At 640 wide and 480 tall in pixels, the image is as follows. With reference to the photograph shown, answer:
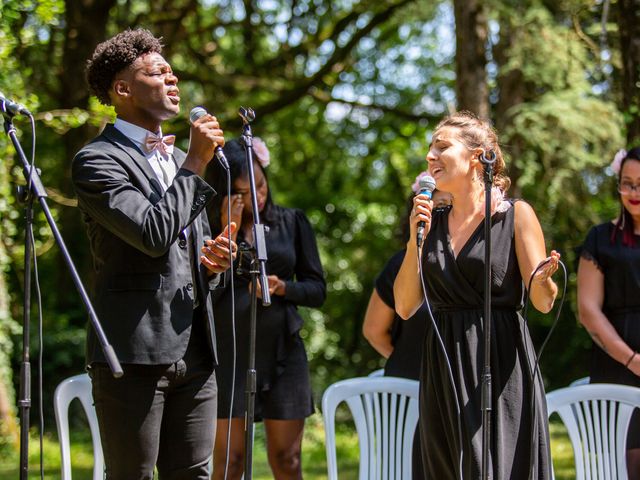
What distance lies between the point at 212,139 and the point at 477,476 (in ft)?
4.71

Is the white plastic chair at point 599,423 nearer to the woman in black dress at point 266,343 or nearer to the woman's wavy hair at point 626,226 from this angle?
the woman's wavy hair at point 626,226

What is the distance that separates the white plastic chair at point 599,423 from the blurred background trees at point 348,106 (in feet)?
7.64

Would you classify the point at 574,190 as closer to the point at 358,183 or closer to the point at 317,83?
the point at 317,83

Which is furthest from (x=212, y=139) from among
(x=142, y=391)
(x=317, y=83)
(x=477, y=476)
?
(x=317, y=83)

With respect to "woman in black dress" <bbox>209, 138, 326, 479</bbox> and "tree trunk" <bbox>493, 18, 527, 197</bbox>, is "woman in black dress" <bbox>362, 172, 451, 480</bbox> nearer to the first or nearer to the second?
"woman in black dress" <bbox>209, 138, 326, 479</bbox>

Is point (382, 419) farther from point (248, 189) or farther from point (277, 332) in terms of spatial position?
point (248, 189)

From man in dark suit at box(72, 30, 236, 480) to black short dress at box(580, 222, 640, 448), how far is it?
207 centimetres

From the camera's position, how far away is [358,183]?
1367cm

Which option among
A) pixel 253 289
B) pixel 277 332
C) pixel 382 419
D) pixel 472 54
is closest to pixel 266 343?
pixel 277 332

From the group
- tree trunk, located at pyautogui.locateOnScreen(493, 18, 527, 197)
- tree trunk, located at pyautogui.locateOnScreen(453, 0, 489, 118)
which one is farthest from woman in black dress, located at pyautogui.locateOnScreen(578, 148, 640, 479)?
tree trunk, located at pyautogui.locateOnScreen(493, 18, 527, 197)

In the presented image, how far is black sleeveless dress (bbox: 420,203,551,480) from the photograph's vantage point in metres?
3.12

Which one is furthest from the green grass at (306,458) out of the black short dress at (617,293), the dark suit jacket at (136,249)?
the dark suit jacket at (136,249)

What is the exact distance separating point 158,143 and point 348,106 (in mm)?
9267

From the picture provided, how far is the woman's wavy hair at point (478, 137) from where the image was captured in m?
3.37
